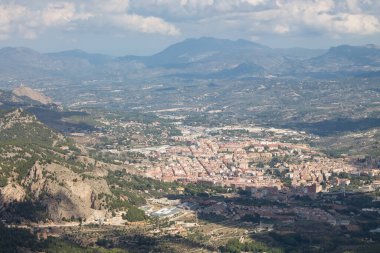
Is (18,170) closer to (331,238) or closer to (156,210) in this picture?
(156,210)

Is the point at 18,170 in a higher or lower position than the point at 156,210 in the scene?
higher

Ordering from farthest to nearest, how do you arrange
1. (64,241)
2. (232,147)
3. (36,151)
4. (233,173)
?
(232,147), (233,173), (36,151), (64,241)

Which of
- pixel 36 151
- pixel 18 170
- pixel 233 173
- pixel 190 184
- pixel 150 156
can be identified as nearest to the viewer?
pixel 18 170

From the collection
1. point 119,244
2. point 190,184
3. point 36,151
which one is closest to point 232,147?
point 190,184

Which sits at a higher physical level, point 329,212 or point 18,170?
point 18,170

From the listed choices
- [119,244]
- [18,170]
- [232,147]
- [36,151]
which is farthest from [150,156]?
[119,244]

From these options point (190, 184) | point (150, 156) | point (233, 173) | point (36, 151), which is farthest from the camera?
point (150, 156)

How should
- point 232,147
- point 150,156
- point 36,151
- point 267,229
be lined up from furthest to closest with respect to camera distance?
point 232,147, point 150,156, point 36,151, point 267,229

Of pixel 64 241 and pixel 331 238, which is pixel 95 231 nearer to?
pixel 64 241

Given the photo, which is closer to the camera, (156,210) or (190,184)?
(156,210)

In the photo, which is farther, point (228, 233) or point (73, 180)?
point (73, 180)
